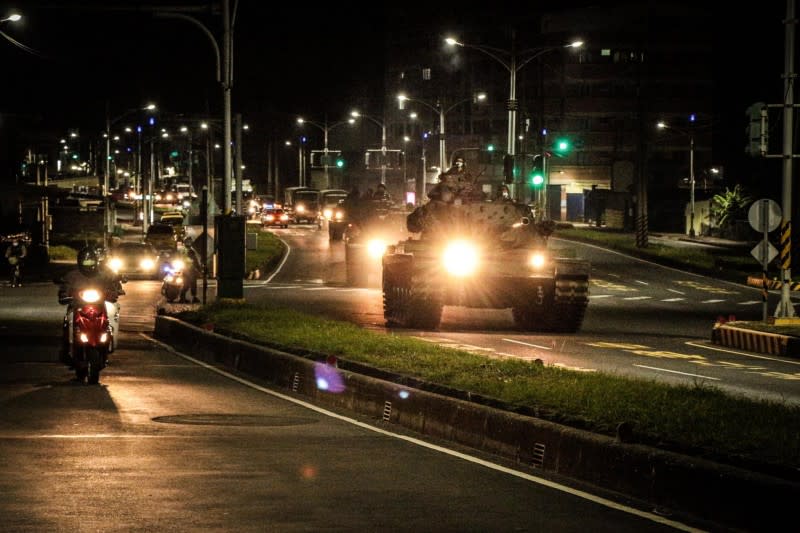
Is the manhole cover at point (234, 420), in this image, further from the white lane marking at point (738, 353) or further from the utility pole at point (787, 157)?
the utility pole at point (787, 157)

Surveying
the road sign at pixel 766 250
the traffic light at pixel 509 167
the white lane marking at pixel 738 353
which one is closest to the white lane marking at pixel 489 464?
the white lane marking at pixel 738 353

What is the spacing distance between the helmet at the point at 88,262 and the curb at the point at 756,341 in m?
13.6

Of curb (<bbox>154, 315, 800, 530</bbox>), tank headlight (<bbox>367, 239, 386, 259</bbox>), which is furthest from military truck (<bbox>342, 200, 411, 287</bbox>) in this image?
curb (<bbox>154, 315, 800, 530</bbox>)

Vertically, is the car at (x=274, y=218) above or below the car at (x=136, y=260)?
above

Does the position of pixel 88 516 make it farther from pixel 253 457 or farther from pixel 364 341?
pixel 364 341

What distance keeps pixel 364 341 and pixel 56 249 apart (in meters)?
43.4

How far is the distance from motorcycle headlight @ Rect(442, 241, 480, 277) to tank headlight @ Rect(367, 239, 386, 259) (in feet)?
94.3

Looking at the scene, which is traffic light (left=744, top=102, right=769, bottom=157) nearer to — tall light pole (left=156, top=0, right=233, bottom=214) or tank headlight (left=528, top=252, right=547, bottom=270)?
tank headlight (left=528, top=252, right=547, bottom=270)

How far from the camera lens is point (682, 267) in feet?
187

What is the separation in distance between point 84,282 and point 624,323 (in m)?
17.2

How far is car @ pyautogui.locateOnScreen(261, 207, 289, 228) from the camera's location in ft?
311

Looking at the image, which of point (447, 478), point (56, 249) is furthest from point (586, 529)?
point (56, 249)

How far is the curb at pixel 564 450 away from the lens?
9.64 m

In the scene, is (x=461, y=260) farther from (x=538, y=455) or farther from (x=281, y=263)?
(x=281, y=263)
